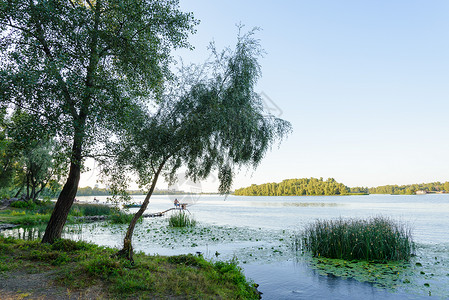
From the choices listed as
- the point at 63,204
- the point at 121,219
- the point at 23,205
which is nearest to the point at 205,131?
the point at 63,204

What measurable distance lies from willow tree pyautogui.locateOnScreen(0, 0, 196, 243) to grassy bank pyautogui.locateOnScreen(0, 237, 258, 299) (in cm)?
246

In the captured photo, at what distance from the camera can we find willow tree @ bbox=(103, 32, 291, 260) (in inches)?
379

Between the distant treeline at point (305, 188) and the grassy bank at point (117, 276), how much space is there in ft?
542

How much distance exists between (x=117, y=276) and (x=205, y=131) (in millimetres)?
5077

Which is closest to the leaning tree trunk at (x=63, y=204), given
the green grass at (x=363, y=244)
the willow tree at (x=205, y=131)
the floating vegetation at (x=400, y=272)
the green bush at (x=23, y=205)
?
the willow tree at (x=205, y=131)

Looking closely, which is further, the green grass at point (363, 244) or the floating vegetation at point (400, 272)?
the green grass at point (363, 244)

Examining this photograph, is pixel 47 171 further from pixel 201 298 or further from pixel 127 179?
pixel 201 298

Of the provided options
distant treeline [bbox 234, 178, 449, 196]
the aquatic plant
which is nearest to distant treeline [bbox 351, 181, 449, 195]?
distant treeline [bbox 234, 178, 449, 196]

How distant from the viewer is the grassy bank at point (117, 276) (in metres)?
7.46

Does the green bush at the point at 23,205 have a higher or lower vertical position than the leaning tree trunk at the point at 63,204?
lower

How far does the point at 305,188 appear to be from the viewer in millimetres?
173250

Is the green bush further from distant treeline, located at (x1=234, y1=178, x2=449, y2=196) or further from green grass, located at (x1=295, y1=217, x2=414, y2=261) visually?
distant treeline, located at (x1=234, y1=178, x2=449, y2=196)

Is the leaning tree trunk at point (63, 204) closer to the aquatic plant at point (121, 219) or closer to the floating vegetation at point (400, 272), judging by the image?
the floating vegetation at point (400, 272)

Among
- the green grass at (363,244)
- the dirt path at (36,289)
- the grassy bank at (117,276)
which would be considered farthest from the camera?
the green grass at (363,244)
